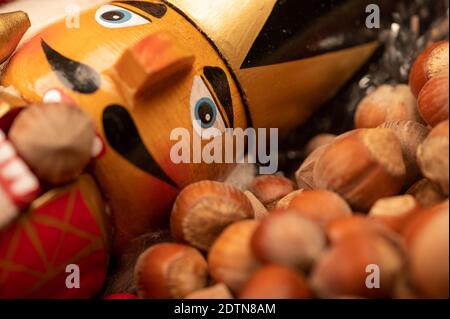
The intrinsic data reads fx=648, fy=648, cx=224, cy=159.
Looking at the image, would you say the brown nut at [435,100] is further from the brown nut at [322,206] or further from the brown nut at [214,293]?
the brown nut at [214,293]

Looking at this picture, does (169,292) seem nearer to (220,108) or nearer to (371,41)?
(220,108)

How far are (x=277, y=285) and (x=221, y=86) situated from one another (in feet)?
0.96

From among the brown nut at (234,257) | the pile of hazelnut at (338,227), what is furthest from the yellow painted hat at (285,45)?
the brown nut at (234,257)

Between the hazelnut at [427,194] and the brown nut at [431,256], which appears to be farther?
the hazelnut at [427,194]

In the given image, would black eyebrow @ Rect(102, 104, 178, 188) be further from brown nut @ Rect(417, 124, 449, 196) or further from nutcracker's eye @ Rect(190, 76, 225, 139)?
brown nut @ Rect(417, 124, 449, 196)

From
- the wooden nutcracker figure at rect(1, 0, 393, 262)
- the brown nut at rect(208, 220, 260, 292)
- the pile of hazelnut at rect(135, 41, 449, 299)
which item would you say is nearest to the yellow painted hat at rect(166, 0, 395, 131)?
the wooden nutcracker figure at rect(1, 0, 393, 262)

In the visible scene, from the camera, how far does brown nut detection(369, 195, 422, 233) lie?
59cm

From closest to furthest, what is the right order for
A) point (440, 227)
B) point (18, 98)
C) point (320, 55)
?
point (440, 227) < point (18, 98) < point (320, 55)

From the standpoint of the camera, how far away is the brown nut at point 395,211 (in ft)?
1.92

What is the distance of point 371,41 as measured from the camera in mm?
930

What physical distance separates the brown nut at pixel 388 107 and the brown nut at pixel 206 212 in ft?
0.78

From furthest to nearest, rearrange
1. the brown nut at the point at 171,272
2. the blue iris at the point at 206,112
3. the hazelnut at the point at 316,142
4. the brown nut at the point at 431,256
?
the hazelnut at the point at 316,142 → the blue iris at the point at 206,112 → the brown nut at the point at 171,272 → the brown nut at the point at 431,256
